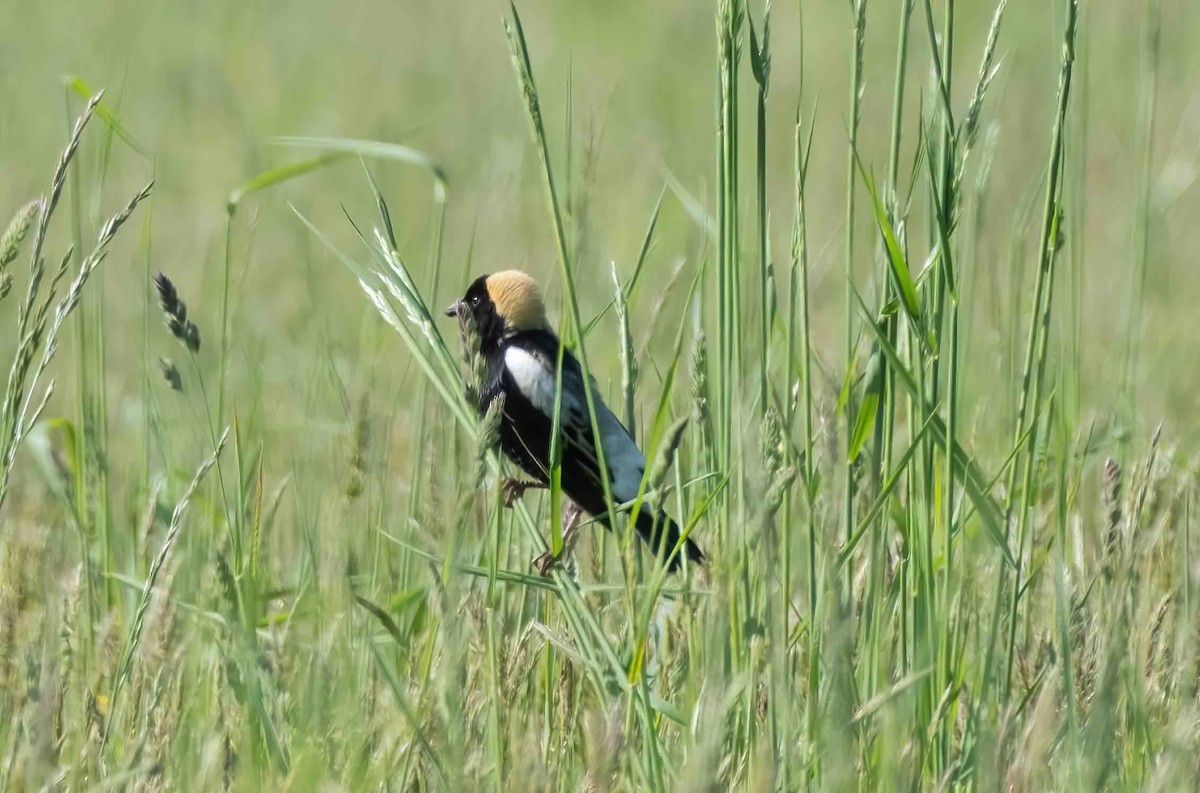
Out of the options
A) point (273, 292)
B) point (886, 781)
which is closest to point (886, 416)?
point (886, 781)

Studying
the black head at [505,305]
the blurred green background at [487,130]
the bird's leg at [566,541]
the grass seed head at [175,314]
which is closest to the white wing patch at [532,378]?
the black head at [505,305]

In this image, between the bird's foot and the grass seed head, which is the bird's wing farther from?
the grass seed head

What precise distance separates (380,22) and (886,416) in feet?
29.9

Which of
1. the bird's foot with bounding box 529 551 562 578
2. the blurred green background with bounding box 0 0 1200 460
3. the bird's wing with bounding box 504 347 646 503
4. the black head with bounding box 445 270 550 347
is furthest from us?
the blurred green background with bounding box 0 0 1200 460

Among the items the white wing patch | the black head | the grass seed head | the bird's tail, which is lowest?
the bird's tail

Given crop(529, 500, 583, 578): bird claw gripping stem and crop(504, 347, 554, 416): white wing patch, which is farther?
crop(504, 347, 554, 416): white wing patch

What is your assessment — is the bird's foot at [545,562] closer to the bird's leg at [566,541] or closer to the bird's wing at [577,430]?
the bird's leg at [566,541]

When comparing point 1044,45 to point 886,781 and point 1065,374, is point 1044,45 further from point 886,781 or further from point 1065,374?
point 886,781

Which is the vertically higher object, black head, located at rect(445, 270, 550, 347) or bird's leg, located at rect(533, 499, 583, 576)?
black head, located at rect(445, 270, 550, 347)

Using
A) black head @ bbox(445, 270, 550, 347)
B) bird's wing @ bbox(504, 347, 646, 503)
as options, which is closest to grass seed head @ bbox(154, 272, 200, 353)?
bird's wing @ bbox(504, 347, 646, 503)

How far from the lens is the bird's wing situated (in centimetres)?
319

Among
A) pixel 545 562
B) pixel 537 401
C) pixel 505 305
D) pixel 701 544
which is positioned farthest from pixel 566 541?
pixel 505 305

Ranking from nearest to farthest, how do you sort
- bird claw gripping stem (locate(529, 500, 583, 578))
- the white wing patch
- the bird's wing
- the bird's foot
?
the bird's foot
bird claw gripping stem (locate(529, 500, 583, 578))
the bird's wing
the white wing patch

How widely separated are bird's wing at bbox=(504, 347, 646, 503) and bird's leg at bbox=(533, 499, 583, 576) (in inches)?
3.5
